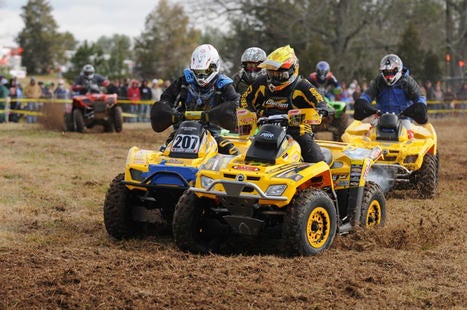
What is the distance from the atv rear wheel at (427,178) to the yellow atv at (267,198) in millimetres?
3834

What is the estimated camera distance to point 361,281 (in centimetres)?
658

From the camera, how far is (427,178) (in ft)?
39.3

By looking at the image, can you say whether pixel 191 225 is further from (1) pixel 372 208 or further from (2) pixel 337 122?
(2) pixel 337 122

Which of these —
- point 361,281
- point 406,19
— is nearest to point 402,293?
point 361,281

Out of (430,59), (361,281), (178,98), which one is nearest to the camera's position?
(361,281)

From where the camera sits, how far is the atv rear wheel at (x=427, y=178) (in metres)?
12.0

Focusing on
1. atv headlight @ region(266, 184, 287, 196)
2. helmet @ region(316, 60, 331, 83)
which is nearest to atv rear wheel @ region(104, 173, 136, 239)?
atv headlight @ region(266, 184, 287, 196)

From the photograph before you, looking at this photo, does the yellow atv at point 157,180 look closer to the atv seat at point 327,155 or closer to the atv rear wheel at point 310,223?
the atv seat at point 327,155

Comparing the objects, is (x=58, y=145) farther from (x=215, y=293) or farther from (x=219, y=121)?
(x=215, y=293)

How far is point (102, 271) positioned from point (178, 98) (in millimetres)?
3198

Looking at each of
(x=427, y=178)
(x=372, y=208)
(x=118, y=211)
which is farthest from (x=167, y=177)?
(x=427, y=178)

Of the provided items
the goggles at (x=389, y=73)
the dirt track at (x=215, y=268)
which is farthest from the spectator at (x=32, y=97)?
the goggles at (x=389, y=73)

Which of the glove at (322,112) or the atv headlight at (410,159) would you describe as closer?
the glove at (322,112)

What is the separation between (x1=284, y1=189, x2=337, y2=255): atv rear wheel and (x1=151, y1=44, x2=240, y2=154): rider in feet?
6.26
